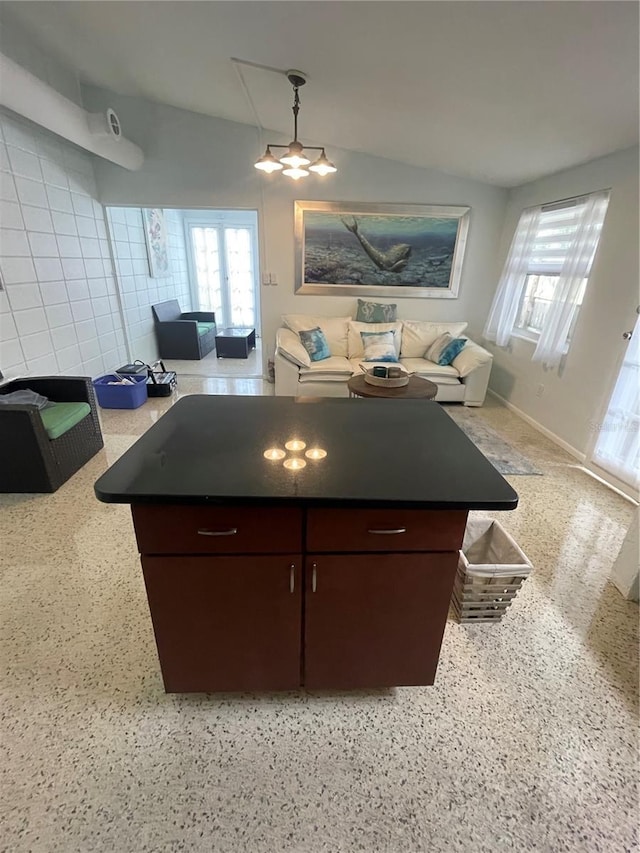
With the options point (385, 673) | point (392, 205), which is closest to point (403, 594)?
point (385, 673)

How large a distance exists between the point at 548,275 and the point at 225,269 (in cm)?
565

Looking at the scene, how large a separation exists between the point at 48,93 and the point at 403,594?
405 cm

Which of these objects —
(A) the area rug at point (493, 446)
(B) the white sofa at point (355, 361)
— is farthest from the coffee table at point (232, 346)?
(A) the area rug at point (493, 446)

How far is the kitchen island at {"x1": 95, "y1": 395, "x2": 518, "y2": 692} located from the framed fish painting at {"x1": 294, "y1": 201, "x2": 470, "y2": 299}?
11.8 ft

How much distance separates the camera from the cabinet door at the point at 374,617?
1055mm

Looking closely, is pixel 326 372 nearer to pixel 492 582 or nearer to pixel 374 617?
pixel 492 582

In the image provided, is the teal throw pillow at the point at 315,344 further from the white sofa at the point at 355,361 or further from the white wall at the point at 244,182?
the white wall at the point at 244,182

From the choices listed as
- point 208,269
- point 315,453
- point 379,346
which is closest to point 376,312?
point 379,346

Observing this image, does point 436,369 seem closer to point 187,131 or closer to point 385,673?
point 385,673

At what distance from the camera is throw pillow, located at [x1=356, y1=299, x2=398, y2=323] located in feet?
14.4

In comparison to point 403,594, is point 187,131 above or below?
above

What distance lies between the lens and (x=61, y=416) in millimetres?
2463

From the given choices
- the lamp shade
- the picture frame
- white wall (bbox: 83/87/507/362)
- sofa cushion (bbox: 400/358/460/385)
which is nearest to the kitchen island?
the lamp shade

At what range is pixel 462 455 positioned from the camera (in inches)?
43.9
